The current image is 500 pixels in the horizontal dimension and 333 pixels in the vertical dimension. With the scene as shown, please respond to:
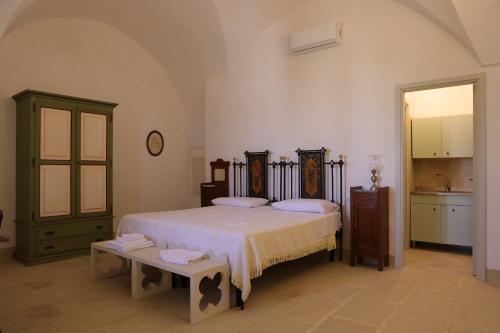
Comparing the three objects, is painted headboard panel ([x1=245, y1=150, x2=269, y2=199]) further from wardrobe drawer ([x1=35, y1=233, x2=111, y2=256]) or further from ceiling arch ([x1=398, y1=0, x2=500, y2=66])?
ceiling arch ([x1=398, y1=0, x2=500, y2=66])

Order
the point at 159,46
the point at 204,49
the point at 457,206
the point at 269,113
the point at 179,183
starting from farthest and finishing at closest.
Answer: the point at 179,183 → the point at 159,46 → the point at 204,49 → the point at 269,113 → the point at 457,206

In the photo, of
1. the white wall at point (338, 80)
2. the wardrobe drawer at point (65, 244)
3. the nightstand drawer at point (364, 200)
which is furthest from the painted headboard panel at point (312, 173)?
the wardrobe drawer at point (65, 244)

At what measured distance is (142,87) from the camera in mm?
6094

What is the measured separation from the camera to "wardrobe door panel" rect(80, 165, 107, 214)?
4.71m

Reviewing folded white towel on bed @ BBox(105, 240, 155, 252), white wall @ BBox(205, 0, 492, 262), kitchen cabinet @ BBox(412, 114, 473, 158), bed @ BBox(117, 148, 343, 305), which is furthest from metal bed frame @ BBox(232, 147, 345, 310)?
folded white towel on bed @ BBox(105, 240, 155, 252)

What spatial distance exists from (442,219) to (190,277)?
12.8 feet

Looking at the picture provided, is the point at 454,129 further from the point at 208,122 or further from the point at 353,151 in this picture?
the point at 208,122

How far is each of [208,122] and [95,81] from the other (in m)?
1.81

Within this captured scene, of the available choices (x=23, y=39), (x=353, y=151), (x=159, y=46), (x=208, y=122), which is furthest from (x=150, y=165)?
(x=353, y=151)

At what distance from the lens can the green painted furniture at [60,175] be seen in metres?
4.27

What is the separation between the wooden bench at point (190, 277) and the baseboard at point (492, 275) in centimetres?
263

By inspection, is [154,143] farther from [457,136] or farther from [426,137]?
[457,136]

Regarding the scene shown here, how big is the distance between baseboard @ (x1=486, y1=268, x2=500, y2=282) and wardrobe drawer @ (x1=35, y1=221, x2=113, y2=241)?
14.8 ft

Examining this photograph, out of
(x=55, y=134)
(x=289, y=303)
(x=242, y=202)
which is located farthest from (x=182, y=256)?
(x=55, y=134)
